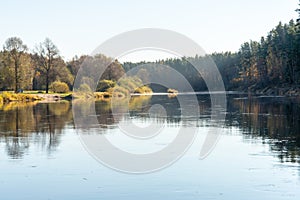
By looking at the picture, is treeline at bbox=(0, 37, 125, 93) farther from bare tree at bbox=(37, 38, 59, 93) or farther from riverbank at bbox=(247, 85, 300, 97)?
riverbank at bbox=(247, 85, 300, 97)

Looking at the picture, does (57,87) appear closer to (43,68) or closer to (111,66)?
(43,68)

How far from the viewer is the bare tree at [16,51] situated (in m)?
82.4

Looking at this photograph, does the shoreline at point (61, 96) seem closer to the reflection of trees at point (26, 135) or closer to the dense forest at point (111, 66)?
the dense forest at point (111, 66)

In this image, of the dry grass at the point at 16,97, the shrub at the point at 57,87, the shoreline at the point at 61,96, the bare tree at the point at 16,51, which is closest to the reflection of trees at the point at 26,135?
the dry grass at the point at 16,97

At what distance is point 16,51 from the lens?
83.1 m

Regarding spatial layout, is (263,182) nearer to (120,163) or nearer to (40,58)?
(120,163)

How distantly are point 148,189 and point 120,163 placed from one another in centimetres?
422

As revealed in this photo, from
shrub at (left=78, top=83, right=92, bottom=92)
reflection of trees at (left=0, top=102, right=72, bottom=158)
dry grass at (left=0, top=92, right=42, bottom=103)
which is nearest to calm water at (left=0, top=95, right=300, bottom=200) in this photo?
reflection of trees at (left=0, top=102, right=72, bottom=158)

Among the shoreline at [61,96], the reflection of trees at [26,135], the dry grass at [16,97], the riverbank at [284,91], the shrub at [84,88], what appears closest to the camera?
the reflection of trees at [26,135]

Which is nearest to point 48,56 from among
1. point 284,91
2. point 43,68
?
point 43,68

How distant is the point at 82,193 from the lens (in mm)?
12133

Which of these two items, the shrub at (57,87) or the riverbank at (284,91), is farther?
the shrub at (57,87)

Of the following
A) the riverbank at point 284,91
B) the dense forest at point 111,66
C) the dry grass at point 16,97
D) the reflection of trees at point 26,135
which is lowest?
the reflection of trees at point 26,135

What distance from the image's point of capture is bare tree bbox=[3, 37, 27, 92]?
8244 centimetres
